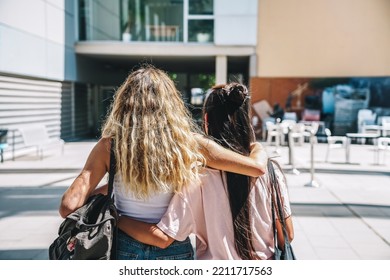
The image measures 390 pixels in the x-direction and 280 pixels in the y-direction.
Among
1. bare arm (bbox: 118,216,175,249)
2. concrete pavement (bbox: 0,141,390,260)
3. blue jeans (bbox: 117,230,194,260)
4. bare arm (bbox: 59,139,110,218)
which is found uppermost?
bare arm (bbox: 59,139,110,218)

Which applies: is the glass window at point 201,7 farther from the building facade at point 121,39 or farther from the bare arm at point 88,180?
the bare arm at point 88,180

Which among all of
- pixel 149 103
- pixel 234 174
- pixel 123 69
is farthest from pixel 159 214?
pixel 123 69

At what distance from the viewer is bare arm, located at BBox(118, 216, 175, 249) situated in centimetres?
158

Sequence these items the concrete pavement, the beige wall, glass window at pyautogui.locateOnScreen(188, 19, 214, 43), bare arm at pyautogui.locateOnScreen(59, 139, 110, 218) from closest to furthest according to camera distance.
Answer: bare arm at pyautogui.locateOnScreen(59, 139, 110, 218)
the concrete pavement
the beige wall
glass window at pyautogui.locateOnScreen(188, 19, 214, 43)

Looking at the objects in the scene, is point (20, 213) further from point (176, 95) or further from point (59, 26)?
point (59, 26)

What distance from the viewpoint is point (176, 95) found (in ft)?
5.39

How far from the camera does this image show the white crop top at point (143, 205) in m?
1.62

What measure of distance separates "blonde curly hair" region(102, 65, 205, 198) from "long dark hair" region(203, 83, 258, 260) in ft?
0.38

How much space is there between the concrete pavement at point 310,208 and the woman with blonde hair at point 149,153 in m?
2.23

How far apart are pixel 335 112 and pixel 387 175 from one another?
29.7 ft

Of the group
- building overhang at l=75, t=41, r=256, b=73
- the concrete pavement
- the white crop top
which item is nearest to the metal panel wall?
the concrete pavement

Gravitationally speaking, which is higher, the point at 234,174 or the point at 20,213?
the point at 234,174

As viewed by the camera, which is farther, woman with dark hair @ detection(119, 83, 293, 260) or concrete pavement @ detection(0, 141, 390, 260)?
concrete pavement @ detection(0, 141, 390, 260)

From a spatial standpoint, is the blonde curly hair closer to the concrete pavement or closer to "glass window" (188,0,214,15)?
the concrete pavement
